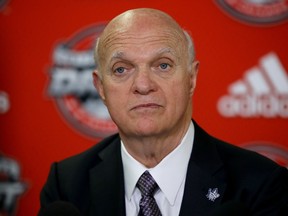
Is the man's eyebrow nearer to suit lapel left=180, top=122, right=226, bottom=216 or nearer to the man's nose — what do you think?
the man's nose

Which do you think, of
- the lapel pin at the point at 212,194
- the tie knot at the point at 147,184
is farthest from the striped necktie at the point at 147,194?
the lapel pin at the point at 212,194

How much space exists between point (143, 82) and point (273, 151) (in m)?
0.87

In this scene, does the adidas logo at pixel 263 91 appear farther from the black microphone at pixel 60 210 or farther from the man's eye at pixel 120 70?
the black microphone at pixel 60 210

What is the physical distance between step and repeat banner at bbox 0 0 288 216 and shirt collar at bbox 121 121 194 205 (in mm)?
624

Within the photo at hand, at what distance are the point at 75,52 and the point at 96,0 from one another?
0.19 metres

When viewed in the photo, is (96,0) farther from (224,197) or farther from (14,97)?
(224,197)

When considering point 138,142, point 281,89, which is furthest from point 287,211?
point 281,89

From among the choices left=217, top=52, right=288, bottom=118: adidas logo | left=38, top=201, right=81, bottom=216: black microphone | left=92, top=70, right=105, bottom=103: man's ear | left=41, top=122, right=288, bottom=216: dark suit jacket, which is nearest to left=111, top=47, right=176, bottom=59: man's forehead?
left=92, top=70, right=105, bottom=103: man's ear

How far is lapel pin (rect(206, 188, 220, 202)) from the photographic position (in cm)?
119

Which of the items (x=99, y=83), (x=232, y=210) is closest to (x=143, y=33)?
(x=99, y=83)

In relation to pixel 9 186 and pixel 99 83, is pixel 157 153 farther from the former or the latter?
pixel 9 186

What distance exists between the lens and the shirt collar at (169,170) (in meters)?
1.24

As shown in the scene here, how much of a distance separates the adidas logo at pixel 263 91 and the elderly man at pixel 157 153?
0.58m

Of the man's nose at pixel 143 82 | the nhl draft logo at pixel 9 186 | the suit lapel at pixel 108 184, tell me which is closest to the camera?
the man's nose at pixel 143 82
